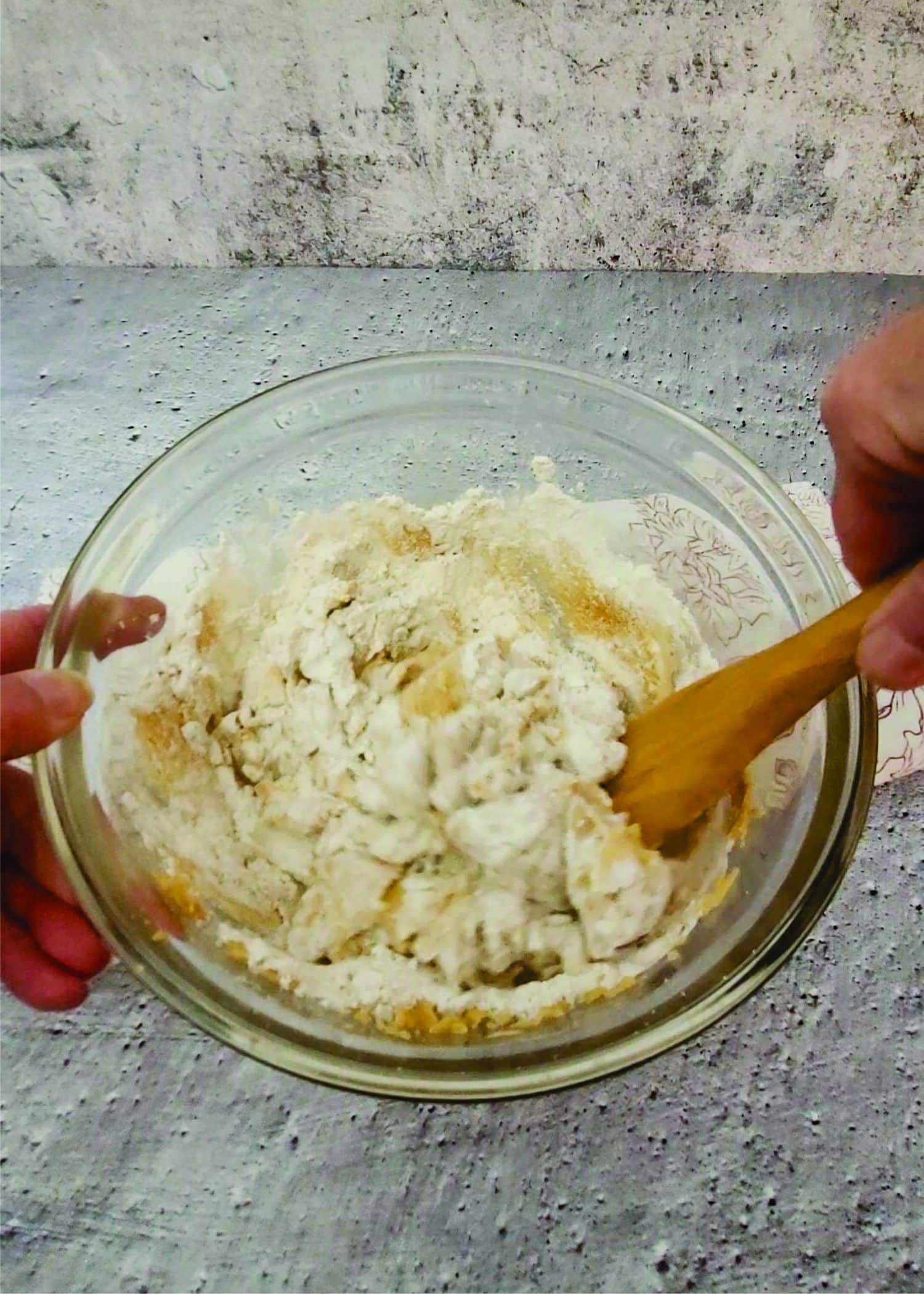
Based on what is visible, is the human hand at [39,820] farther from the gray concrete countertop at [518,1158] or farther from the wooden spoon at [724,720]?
the wooden spoon at [724,720]

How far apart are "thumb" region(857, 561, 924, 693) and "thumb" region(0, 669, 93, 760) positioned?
0.44m

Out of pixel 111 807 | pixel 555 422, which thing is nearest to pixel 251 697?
pixel 111 807

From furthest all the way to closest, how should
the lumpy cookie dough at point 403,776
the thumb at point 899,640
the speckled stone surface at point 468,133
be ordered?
the speckled stone surface at point 468,133 < the lumpy cookie dough at point 403,776 < the thumb at point 899,640

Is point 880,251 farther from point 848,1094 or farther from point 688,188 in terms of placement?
point 848,1094

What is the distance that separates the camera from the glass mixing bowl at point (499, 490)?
61cm

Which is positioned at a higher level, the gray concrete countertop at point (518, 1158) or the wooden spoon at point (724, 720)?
the wooden spoon at point (724, 720)

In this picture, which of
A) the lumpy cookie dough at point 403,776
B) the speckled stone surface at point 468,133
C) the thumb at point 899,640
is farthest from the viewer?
the speckled stone surface at point 468,133

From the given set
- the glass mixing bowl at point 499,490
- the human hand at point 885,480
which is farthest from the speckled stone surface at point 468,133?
the human hand at point 885,480

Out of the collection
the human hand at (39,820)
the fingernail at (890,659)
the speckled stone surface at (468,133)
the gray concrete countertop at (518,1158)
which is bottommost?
the gray concrete countertop at (518,1158)

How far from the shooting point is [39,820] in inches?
31.2

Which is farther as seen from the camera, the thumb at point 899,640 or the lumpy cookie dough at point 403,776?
the lumpy cookie dough at point 403,776

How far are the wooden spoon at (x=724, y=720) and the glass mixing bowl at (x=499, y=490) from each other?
2.7 inches

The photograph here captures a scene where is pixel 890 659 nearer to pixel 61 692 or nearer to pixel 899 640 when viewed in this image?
pixel 899 640

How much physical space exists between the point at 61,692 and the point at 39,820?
204 mm
